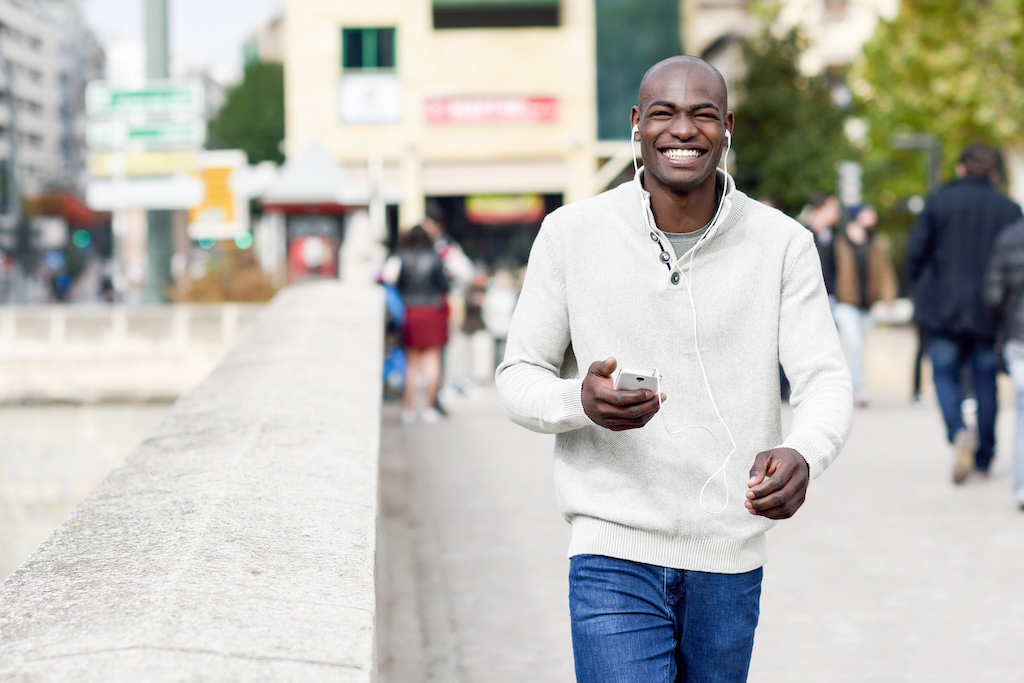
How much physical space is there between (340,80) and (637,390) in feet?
106

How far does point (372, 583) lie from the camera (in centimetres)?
278

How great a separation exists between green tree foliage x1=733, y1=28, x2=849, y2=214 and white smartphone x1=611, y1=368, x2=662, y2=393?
114 feet

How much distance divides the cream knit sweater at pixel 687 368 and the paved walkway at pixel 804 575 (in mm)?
2102

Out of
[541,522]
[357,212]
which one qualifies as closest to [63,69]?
[357,212]

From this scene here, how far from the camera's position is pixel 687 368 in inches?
98.9

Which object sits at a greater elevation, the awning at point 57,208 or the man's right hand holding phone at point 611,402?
the man's right hand holding phone at point 611,402

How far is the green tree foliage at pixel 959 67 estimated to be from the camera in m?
26.4

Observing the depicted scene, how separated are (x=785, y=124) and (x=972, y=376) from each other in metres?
29.4

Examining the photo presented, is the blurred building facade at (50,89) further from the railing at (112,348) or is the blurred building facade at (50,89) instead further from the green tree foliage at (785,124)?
the railing at (112,348)

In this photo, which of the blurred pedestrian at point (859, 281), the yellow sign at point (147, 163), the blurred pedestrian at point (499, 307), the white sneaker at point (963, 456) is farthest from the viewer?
the blurred pedestrian at point (499, 307)

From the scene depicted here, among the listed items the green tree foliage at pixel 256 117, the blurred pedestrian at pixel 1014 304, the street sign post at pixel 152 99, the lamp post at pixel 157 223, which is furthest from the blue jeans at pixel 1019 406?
the green tree foliage at pixel 256 117

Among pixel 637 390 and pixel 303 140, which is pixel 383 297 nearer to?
pixel 637 390

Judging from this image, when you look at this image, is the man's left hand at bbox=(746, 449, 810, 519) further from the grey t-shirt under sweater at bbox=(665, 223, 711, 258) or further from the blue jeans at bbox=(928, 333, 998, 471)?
the blue jeans at bbox=(928, 333, 998, 471)

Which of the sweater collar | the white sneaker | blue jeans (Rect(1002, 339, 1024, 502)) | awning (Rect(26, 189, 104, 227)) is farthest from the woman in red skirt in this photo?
awning (Rect(26, 189, 104, 227))
